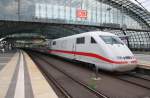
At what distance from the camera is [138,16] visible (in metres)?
65.0

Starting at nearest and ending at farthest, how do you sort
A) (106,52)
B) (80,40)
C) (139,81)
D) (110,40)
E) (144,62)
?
(139,81), (106,52), (110,40), (80,40), (144,62)

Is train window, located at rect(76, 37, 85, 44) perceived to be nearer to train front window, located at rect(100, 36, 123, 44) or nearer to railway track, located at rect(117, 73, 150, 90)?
train front window, located at rect(100, 36, 123, 44)

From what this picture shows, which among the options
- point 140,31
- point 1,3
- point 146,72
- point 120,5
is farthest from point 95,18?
point 146,72

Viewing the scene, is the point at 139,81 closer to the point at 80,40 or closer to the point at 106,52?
the point at 106,52

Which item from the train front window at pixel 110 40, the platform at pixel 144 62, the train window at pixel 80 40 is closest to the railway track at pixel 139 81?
the platform at pixel 144 62

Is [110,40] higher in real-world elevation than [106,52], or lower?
higher

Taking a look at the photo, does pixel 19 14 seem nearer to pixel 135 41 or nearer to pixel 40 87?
pixel 135 41

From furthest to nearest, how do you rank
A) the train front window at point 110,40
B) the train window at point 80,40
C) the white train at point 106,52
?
the train window at point 80,40, the train front window at point 110,40, the white train at point 106,52

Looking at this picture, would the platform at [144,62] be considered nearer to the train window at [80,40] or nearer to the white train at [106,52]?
the white train at [106,52]

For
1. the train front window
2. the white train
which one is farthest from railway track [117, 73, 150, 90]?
the train front window

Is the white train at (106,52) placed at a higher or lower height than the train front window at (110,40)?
lower

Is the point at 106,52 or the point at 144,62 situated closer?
the point at 106,52

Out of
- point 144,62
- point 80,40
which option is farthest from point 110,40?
point 144,62

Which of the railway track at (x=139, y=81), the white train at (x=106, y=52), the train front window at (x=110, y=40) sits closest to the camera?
the railway track at (x=139, y=81)
